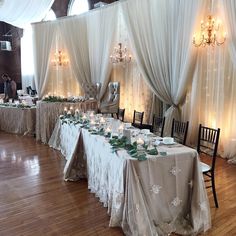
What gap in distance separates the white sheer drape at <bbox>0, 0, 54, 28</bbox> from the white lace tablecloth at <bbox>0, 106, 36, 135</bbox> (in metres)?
2.24

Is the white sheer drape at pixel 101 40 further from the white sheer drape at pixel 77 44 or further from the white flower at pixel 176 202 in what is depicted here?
the white flower at pixel 176 202

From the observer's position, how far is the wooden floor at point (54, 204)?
2809 millimetres

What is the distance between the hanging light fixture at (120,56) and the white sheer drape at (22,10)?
229 centimetres

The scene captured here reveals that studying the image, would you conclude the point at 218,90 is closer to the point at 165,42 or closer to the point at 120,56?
the point at 165,42

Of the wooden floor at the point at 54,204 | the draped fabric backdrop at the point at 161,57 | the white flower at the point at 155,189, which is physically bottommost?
the wooden floor at the point at 54,204

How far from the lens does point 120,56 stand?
25.3 feet

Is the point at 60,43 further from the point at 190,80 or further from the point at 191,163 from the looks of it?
the point at 191,163

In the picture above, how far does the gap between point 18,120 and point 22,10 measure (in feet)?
10.0

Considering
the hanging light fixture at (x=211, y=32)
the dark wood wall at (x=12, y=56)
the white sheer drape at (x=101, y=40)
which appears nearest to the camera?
the hanging light fixture at (x=211, y=32)

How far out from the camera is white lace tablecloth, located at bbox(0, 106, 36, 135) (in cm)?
725

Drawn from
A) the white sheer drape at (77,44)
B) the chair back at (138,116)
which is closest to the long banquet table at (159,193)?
the chair back at (138,116)

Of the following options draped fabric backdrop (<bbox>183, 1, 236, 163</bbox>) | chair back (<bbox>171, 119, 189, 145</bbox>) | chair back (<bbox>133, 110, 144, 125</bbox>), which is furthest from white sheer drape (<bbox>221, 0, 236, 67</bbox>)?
chair back (<bbox>133, 110, 144, 125</bbox>)

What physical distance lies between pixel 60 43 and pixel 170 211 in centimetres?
801

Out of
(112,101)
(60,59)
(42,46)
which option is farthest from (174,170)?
(60,59)
